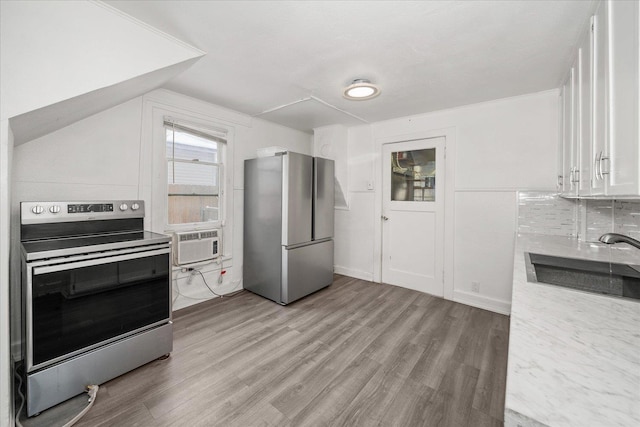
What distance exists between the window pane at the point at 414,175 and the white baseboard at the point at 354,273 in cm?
121

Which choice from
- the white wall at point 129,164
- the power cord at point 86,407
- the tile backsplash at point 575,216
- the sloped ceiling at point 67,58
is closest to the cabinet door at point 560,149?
the tile backsplash at point 575,216

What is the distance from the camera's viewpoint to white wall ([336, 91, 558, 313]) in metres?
2.68

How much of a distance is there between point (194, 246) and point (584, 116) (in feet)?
11.0

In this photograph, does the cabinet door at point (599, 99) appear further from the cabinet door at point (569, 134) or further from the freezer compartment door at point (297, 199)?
the freezer compartment door at point (297, 199)

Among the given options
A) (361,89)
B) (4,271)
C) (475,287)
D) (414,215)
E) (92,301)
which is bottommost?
(475,287)

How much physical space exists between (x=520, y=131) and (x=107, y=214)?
3.95 metres

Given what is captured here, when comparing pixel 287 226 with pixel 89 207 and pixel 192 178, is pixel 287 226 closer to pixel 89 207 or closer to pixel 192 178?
pixel 192 178

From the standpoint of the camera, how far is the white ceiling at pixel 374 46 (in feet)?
5.01

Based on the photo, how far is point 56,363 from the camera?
154cm

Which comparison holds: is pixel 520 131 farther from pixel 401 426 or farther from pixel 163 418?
pixel 163 418

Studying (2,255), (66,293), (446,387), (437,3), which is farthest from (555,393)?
(66,293)

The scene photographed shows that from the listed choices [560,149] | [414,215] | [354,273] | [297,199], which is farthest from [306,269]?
[560,149]

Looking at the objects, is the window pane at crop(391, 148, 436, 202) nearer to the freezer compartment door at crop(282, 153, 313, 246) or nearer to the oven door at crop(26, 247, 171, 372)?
the freezer compartment door at crop(282, 153, 313, 246)

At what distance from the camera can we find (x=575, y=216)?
8.15 ft
